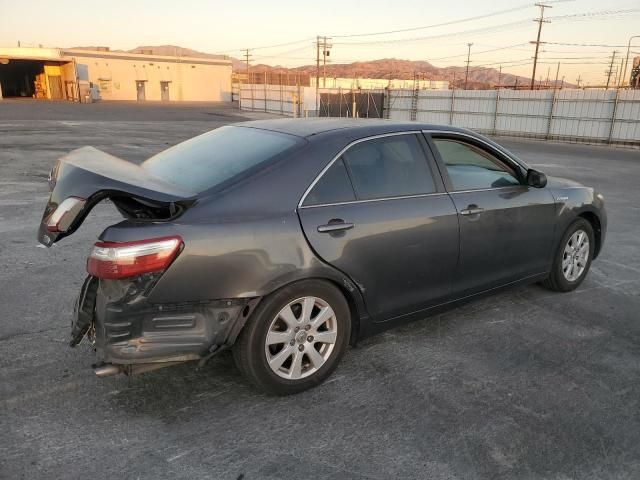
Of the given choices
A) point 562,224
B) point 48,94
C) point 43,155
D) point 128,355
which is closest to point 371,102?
point 43,155

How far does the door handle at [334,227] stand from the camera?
2.96 m

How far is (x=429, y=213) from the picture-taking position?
3.45 m

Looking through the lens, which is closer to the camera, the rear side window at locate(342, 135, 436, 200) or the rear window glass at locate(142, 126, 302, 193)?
the rear window glass at locate(142, 126, 302, 193)

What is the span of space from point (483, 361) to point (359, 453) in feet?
4.36

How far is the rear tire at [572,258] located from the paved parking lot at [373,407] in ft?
0.79

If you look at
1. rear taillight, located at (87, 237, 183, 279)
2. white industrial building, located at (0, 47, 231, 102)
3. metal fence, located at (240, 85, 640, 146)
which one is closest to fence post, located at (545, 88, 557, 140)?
metal fence, located at (240, 85, 640, 146)

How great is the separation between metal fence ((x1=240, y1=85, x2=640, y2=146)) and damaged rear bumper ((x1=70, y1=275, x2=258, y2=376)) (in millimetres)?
25095

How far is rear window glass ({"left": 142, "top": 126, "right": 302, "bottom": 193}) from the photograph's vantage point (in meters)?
3.01

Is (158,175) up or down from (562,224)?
up

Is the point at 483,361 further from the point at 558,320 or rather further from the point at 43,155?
the point at 43,155

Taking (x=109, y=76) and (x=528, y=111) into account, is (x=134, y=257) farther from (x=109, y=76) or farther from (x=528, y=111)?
(x=109, y=76)

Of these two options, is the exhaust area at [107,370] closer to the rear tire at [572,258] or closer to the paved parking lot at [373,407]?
the paved parking lot at [373,407]

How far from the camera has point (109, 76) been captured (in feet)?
226

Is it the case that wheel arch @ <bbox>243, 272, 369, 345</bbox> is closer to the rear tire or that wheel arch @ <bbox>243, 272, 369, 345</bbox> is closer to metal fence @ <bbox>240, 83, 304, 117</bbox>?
the rear tire
